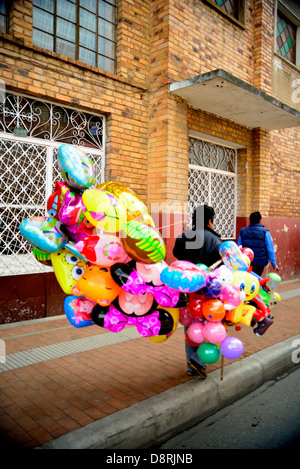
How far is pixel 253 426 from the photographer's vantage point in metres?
2.89

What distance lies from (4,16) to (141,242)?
4.36m

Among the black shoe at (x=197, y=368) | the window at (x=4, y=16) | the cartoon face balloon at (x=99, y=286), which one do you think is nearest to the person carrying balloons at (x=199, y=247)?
the black shoe at (x=197, y=368)

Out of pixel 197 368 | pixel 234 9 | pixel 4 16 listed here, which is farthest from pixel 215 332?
pixel 234 9

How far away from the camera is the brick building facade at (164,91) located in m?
4.97

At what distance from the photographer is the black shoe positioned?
132 inches

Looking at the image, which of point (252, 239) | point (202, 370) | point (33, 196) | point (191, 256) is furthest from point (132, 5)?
point (202, 370)

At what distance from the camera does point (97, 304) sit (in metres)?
2.75

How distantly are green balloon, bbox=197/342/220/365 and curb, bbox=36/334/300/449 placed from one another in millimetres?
402

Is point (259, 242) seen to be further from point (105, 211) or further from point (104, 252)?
point (105, 211)

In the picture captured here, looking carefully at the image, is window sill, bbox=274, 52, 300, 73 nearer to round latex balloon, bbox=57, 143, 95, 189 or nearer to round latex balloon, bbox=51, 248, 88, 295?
round latex balloon, bbox=57, 143, 95, 189

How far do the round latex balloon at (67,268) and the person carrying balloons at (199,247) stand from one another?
1088 mm
